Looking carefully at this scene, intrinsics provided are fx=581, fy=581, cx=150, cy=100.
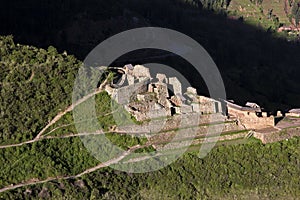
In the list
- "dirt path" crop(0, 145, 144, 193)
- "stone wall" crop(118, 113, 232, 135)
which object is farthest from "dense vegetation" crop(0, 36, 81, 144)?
"stone wall" crop(118, 113, 232, 135)

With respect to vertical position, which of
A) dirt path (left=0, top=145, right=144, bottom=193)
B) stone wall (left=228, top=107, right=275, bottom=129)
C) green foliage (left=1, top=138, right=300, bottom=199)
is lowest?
green foliage (left=1, top=138, right=300, bottom=199)

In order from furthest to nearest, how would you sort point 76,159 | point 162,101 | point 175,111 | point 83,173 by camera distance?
point 162,101 < point 175,111 < point 76,159 < point 83,173

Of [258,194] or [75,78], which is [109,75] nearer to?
[75,78]

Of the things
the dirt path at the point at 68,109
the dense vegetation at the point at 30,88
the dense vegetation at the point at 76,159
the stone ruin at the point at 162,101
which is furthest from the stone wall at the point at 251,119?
the dense vegetation at the point at 30,88

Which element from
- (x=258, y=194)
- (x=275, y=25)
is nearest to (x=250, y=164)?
(x=258, y=194)

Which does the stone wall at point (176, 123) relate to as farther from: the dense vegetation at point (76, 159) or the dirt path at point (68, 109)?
the dirt path at point (68, 109)

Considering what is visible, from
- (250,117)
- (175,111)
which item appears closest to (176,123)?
(175,111)

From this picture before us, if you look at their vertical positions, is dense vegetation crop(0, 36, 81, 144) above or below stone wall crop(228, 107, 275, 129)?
above

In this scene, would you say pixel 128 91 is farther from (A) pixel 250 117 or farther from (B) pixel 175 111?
(A) pixel 250 117

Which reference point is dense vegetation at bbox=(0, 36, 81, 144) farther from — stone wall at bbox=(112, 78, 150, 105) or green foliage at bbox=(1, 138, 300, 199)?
green foliage at bbox=(1, 138, 300, 199)
